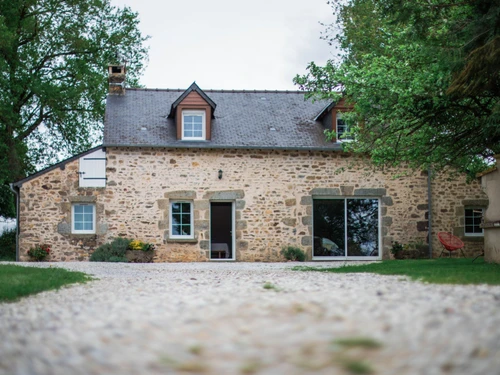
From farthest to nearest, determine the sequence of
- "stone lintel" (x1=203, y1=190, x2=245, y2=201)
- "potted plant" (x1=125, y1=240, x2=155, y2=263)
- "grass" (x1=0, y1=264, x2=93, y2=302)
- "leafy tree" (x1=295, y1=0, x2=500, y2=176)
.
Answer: "stone lintel" (x1=203, y1=190, x2=245, y2=201) < "potted plant" (x1=125, y1=240, x2=155, y2=263) < "leafy tree" (x1=295, y1=0, x2=500, y2=176) < "grass" (x1=0, y1=264, x2=93, y2=302)

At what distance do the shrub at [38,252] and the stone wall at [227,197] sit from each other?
0.67 ft

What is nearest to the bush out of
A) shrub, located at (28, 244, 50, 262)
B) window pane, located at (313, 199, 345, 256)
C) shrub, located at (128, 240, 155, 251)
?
window pane, located at (313, 199, 345, 256)

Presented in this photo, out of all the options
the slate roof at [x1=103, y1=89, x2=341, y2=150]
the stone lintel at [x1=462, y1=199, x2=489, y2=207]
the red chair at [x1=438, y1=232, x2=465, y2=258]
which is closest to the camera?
the red chair at [x1=438, y1=232, x2=465, y2=258]

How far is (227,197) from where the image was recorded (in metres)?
21.4

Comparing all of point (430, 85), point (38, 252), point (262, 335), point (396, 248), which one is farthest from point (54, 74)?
point (262, 335)

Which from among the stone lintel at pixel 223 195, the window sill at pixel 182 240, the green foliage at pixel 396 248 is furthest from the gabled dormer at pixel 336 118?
the window sill at pixel 182 240

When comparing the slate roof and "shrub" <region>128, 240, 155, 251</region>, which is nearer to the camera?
"shrub" <region>128, 240, 155, 251</region>

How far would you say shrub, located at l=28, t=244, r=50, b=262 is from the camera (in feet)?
67.6

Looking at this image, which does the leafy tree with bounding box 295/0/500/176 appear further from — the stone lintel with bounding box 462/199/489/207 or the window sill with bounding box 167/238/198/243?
the window sill with bounding box 167/238/198/243

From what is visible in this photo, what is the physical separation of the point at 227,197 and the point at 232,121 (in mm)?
2844

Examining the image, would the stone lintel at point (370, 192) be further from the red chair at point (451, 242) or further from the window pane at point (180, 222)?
the window pane at point (180, 222)

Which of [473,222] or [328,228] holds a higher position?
[473,222]

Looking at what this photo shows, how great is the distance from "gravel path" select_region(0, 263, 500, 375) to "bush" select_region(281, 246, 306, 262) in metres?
14.2

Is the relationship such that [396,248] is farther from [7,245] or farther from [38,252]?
[7,245]
